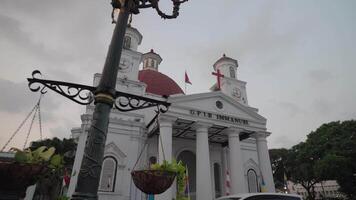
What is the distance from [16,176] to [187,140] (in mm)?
17345

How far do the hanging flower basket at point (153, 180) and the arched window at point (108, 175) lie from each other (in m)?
12.1

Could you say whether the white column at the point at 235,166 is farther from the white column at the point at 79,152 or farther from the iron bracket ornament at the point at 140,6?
the iron bracket ornament at the point at 140,6

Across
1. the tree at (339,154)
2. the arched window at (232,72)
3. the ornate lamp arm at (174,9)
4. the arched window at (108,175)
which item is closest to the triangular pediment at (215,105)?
the arched window at (108,175)

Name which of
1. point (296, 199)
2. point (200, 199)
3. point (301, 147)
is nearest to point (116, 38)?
point (296, 199)

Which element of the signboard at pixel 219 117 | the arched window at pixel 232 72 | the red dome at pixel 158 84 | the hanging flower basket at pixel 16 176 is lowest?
the hanging flower basket at pixel 16 176

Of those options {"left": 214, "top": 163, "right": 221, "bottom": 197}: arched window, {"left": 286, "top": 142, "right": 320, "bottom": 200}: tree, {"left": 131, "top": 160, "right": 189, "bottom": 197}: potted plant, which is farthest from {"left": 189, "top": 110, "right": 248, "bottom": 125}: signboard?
{"left": 286, "top": 142, "right": 320, "bottom": 200}: tree

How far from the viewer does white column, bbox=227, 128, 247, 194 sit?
564 inches

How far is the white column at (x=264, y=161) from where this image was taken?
15509mm

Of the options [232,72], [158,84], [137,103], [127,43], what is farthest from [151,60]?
[137,103]

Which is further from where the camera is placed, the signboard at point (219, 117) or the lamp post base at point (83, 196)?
the signboard at point (219, 117)

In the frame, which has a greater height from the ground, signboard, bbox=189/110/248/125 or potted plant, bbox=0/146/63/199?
signboard, bbox=189/110/248/125

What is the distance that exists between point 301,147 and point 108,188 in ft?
83.9

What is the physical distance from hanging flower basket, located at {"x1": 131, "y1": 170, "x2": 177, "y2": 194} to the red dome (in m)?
18.2

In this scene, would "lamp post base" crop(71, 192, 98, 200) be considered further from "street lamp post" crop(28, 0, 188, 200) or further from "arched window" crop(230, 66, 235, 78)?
"arched window" crop(230, 66, 235, 78)
